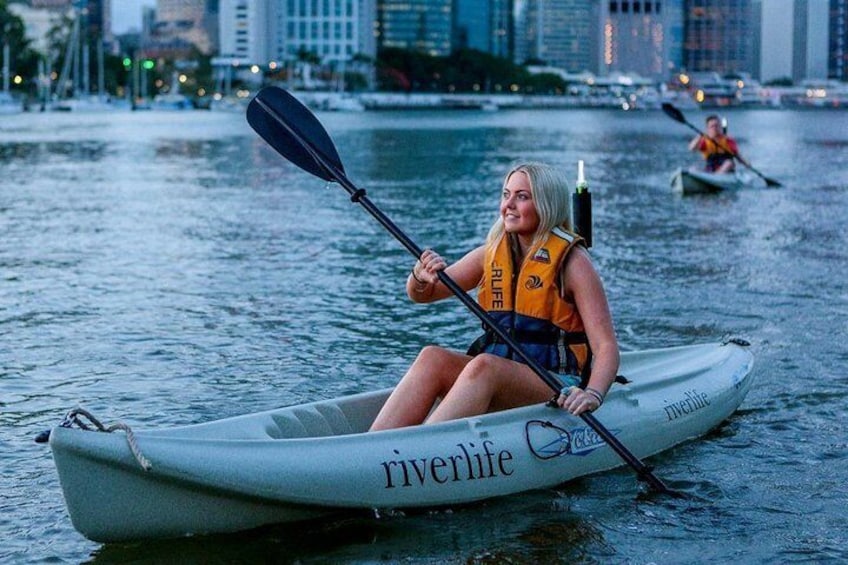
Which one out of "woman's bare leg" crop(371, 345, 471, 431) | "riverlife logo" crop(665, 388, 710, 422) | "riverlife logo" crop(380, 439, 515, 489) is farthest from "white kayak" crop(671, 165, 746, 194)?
"riverlife logo" crop(380, 439, 515, 489)

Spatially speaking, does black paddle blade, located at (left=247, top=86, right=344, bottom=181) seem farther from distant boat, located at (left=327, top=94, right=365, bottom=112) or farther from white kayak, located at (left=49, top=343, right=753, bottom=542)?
distant boat, located at (left=327, top=94, right=365, bottom=112)

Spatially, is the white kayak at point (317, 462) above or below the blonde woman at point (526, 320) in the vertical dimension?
below

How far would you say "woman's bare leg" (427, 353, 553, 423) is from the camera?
6.42m

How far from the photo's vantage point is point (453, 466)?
249 inches

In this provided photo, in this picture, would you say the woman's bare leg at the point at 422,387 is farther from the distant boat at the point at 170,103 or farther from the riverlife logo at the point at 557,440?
the distant boat at the point at 170,103

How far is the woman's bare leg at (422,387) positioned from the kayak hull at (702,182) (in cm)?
1963

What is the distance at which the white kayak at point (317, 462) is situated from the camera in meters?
5.59

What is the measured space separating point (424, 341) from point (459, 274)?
4.46 m

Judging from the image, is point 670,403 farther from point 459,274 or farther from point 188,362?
point 188,362

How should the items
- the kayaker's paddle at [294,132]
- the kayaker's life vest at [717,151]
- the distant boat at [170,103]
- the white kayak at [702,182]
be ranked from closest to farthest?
the kayaker's paddle at [294,132] < the white kayak at [702,182] < the kayaker's life vest at [717,151] < the distant boat at [170,103]

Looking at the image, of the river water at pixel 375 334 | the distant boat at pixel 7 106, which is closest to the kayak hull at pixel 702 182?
the river water at pixel 375 334

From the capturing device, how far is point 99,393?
9.23 m

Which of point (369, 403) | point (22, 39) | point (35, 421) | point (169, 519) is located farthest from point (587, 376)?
point (22, 39)

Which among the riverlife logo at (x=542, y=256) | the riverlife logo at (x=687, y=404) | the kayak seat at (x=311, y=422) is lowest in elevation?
the riverlife logo at (x=687, y=404)
